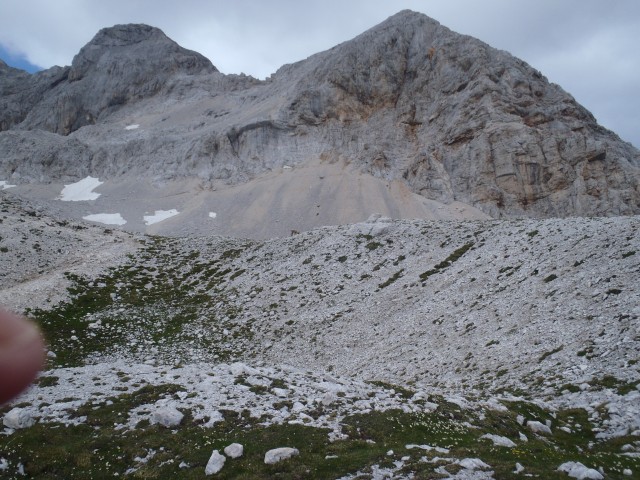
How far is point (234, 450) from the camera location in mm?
12711

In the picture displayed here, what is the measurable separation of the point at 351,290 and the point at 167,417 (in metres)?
25.7

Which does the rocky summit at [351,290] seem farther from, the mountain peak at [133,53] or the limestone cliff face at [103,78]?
the mountain peak at [133,53]

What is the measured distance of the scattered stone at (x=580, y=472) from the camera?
35.1 feet

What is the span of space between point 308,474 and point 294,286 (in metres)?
30.8

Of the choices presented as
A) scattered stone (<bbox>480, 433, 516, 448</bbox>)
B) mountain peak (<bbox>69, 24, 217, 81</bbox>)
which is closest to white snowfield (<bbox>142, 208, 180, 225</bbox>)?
scattered stone (<bbox>480, 433, 516, 448</bbox>)

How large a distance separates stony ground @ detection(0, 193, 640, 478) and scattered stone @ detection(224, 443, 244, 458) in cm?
25

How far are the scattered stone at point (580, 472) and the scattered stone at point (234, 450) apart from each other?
27.4 feet

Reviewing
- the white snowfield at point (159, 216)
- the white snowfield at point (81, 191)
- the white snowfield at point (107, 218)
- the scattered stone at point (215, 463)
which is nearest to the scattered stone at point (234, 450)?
the scattered stone at point (215, 463)

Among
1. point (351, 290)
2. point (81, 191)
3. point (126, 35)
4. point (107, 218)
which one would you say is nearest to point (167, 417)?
point (351, 290)

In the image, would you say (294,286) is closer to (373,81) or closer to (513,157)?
(513,157)

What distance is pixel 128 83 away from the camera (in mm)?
174125

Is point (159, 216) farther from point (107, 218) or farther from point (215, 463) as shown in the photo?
point (215, 463)

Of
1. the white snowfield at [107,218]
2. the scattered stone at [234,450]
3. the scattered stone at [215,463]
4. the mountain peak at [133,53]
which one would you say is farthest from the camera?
the mountain peak at [133,53]

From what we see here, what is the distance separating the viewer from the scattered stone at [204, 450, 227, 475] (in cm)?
1192
